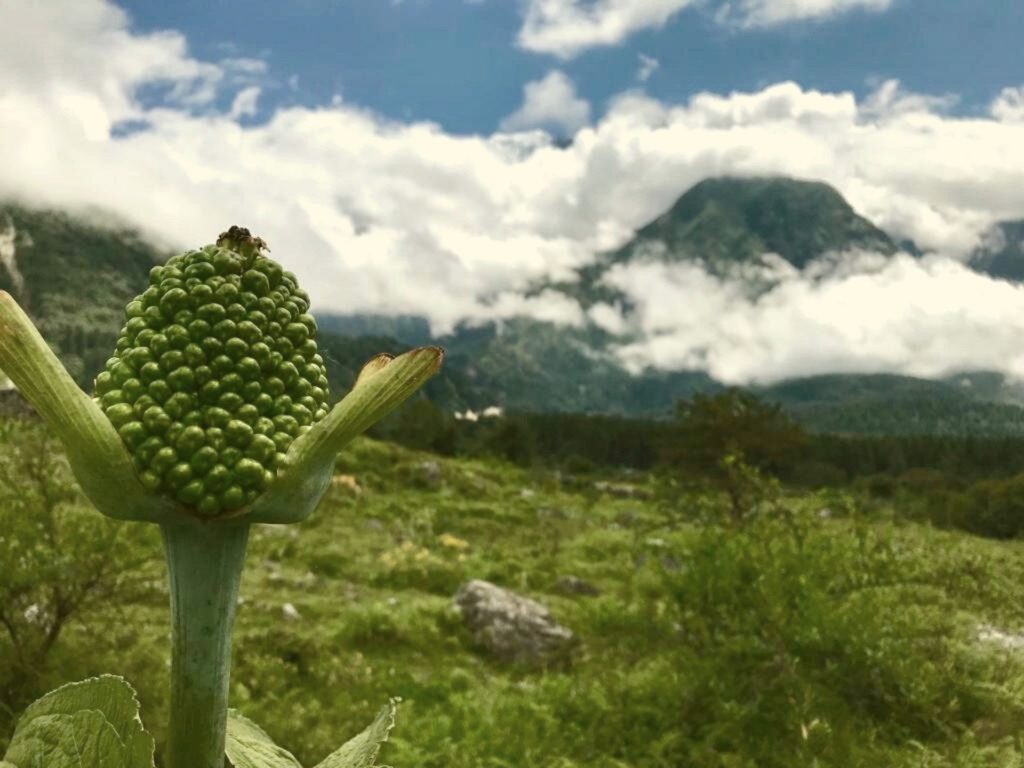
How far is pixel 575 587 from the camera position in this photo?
19.6 metres

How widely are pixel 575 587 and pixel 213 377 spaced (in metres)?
18.8

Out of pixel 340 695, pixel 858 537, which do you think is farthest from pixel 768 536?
pixel 340 695

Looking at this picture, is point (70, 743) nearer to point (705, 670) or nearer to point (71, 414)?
point (71, 414)

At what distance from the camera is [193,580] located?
161cm

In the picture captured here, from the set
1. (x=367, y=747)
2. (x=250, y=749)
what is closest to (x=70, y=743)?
(x=250, y=749)

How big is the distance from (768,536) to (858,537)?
1114mm

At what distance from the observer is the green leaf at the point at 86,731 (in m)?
1.41

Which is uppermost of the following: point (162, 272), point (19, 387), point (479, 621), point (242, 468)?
point (162, 272)

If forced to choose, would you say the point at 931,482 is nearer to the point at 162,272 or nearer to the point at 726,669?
the point at 726,669

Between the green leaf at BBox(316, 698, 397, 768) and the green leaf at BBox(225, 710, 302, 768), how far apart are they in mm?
134

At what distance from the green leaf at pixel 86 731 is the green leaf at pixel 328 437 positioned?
0.38m

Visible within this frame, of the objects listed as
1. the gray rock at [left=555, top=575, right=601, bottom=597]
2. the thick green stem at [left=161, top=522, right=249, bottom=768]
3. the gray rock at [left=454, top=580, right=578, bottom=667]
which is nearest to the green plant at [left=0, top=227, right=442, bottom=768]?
the thick green stem at [left=161, top=522, right=249, bottom=768]

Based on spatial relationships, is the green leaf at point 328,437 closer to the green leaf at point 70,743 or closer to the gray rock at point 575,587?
the green leaf at point 70,743

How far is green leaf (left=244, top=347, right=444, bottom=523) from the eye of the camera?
Answer: 4.92 feet
